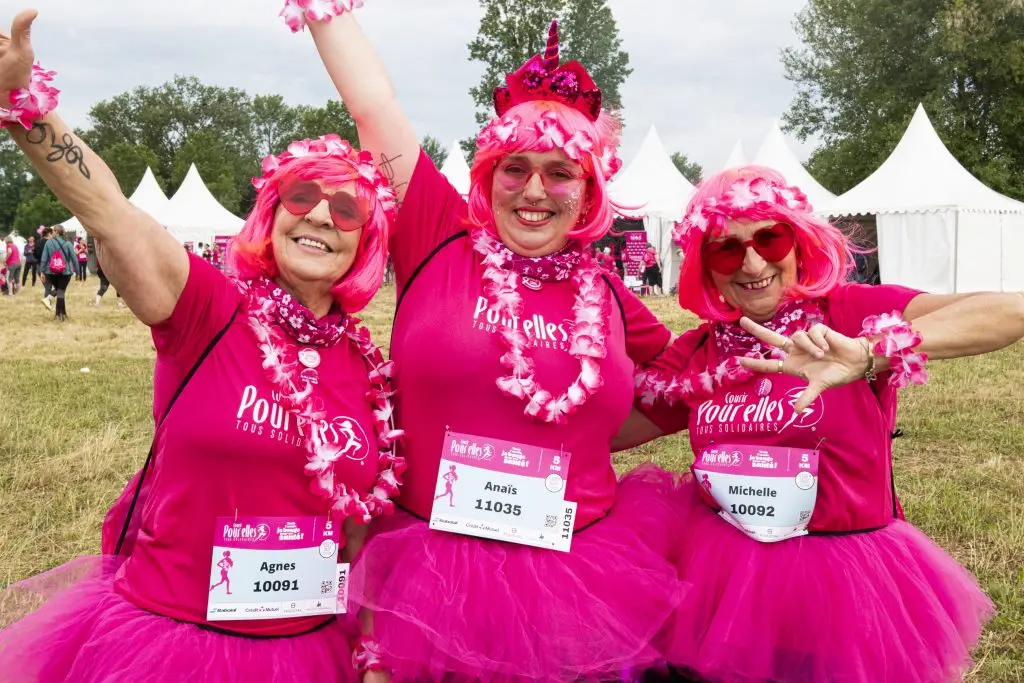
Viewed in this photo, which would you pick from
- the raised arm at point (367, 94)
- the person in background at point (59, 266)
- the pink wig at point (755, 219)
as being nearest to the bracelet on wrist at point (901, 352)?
the pink wig at point (755, 219)

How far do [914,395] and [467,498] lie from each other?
630 cm

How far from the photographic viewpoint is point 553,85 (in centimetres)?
232

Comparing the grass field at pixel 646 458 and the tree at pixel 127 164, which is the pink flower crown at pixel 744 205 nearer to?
the grass field at pixel 646 458

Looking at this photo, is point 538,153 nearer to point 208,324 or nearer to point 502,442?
point 502,442

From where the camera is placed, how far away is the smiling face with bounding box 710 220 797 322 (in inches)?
A: 92.4

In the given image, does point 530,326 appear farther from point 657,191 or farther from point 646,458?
point 657,191

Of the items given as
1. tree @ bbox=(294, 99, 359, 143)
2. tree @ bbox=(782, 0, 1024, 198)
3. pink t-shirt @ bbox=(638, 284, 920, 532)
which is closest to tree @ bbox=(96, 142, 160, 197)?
tree @ bbox=(294, 99, 359, 143)

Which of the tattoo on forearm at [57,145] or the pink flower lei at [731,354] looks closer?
the tattoo on forearm at [57,145]

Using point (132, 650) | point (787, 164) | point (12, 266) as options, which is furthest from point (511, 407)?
point (12, 266)

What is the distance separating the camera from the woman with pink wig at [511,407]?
2.00 meters

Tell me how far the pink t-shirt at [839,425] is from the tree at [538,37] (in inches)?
985

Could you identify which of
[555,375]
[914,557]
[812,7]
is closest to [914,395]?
[914,557]

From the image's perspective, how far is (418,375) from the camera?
216 cm

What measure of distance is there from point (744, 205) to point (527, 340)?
2.44ft
